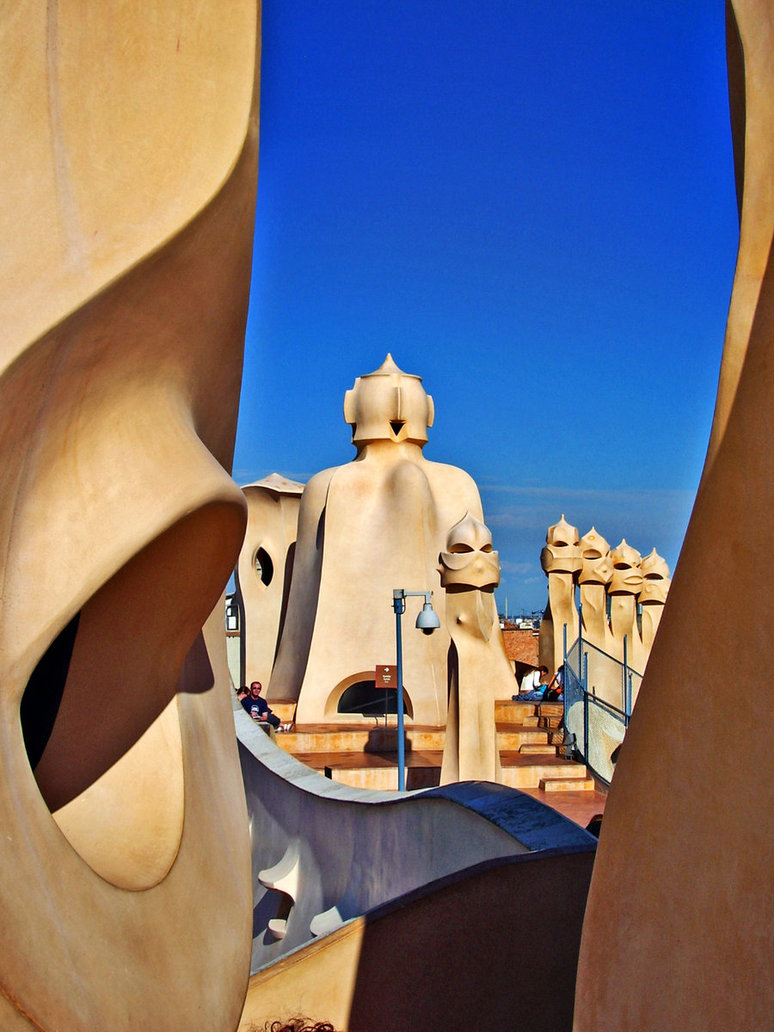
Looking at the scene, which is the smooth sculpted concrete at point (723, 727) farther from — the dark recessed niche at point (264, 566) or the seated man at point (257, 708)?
the dark recessed niche at point (264, 566)

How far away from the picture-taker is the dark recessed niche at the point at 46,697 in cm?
420

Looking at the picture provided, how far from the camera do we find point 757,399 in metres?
2.88

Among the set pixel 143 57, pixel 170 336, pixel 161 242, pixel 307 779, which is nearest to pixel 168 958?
pixel 170 336

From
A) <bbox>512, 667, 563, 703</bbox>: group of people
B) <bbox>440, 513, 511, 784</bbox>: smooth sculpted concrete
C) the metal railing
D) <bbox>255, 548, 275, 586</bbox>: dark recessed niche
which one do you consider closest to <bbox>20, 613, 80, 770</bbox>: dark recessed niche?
<bbox>440, 513, 511, 784</bbox>: smooth sculpted concrete

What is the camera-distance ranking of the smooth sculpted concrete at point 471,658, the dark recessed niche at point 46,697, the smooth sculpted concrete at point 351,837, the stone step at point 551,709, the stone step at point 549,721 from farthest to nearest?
1. the stone step at point 551,709
2. the stone step at point 549,721
3. the smooth sculpted concrete at point 471,658
4. the smooth sculpted concrete at point 351,837
5. the dark recessed niche at point 46,697

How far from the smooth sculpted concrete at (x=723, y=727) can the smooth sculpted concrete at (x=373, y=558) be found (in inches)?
514

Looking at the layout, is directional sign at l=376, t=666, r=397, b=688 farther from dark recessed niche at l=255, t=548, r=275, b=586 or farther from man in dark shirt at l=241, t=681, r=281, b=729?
dark recessed niche at l=255, t=548, r=275, b=586

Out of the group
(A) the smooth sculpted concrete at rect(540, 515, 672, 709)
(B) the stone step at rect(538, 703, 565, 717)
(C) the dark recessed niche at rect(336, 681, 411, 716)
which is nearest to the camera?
(B) the stone step at rect(538, 703, 565, 717)

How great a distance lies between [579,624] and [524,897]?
16.0 metres

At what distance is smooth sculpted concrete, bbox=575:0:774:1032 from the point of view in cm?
286

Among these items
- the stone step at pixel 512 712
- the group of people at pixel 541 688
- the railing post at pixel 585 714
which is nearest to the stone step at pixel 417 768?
the railing post at pixel 585 714

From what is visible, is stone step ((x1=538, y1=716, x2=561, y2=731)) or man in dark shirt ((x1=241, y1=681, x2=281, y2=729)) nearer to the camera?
man in dark shirt ((x1=241, y1=681, x2=281, y2=729))

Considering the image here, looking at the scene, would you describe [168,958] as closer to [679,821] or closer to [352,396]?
[679,821]

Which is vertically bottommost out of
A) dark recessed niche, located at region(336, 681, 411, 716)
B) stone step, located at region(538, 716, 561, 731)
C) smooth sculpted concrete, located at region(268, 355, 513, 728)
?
stone step, located at region(538, 716, 561, 731)
